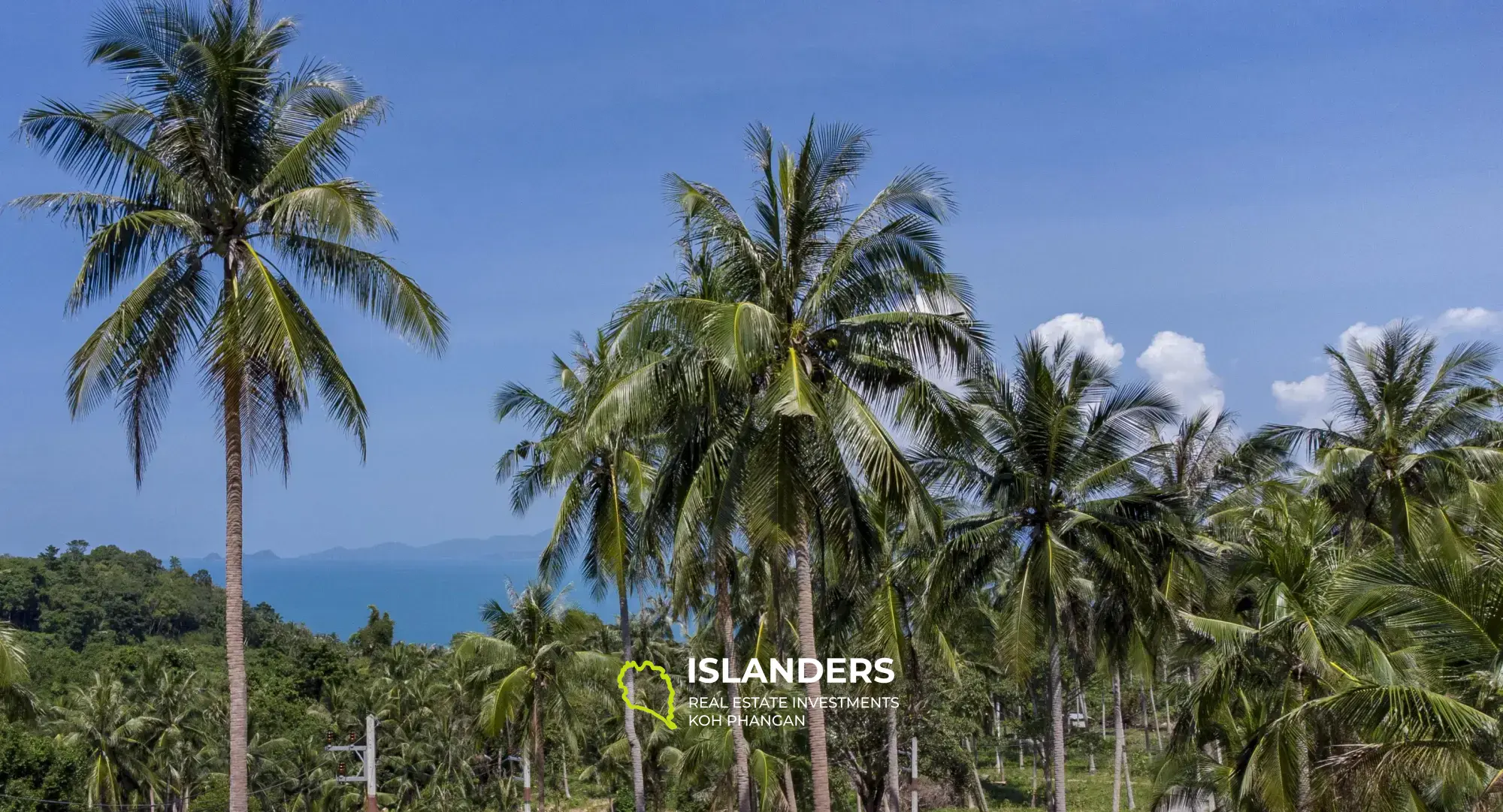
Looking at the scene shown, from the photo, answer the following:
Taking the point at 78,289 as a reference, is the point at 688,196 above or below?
above

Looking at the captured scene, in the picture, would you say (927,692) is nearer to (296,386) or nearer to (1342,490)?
(1342,490)

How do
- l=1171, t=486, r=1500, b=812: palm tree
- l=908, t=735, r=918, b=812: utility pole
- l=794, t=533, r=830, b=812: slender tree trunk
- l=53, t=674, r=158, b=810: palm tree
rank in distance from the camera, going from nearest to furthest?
l=1171, t=486, r=1500, b=812: palm tree
l=794, t=533, r=830, b=812: slender tree trunk
l=908, t=735, r=918, b=812: utility pole
l=53, t=674, r=158, b=810: palm tree

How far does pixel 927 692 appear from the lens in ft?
105

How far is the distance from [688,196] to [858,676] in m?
16.3

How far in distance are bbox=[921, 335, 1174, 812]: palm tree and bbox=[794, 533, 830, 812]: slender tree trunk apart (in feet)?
13.8

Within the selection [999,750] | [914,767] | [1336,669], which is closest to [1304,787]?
[1336,669]

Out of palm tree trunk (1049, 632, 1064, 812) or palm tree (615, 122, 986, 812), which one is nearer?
palm tree (615, 122, 986, 812)

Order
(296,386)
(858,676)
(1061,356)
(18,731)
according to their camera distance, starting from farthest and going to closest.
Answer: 1. (18,731)
2. (858,676)
3. (1061,356)
4. (296,386)

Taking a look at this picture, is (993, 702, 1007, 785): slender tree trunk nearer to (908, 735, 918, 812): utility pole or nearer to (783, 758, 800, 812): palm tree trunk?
(908, 735, 918, 812): utility pole

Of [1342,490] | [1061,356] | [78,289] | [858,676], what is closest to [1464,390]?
[1342,490]

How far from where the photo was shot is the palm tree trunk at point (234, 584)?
12.6 meters

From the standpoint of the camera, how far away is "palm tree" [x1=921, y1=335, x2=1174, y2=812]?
18641 millimetres

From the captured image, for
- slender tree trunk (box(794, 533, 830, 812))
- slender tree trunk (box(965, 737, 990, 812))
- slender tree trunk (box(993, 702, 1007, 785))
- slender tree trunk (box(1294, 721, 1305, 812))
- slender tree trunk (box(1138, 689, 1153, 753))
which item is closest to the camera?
slender tree trunk (box(794, 533, 830, 812))

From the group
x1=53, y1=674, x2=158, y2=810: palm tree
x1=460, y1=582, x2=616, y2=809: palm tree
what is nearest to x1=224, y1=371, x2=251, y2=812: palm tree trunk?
x1=460, y1=582, x2=616, y2=809: palm tree
